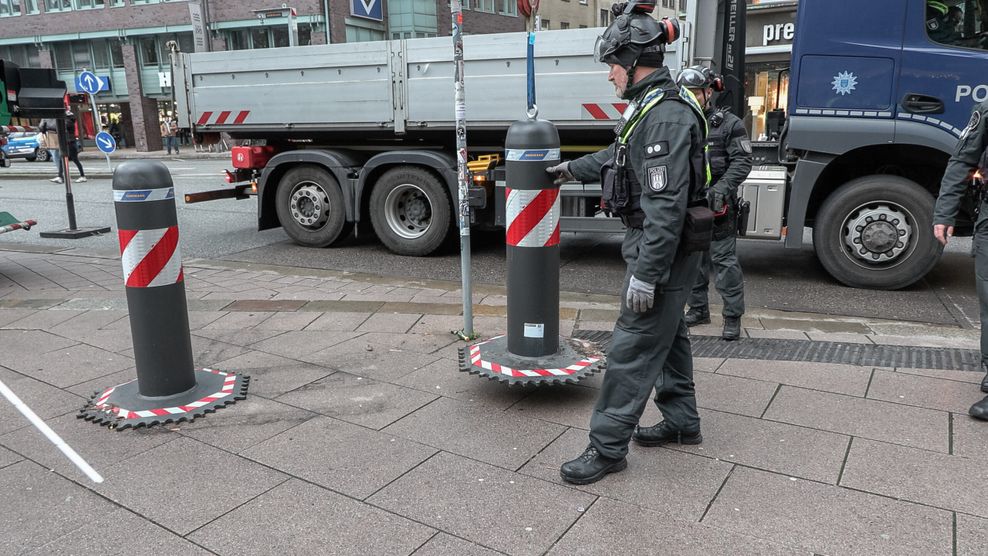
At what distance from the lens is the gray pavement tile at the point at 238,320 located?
224 inches

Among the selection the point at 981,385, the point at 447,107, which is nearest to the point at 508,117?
the point at 447,107

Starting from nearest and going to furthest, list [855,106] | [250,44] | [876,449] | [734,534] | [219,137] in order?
1. [734,534]
2. [876,449]
3. [855,106]
4. [219,137]
5. [250,44]

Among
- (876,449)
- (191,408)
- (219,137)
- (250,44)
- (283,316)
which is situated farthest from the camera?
(250,44)

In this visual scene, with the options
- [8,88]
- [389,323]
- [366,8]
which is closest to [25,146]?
[366,8]

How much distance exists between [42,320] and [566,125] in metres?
4.92

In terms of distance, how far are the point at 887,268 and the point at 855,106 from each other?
4.79 feet

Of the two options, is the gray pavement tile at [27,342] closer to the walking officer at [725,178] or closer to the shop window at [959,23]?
the walking officer at [725,178]

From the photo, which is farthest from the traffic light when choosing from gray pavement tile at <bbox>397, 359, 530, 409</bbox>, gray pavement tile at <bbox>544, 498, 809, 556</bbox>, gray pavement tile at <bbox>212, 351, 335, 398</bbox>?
gray pavement tile at <bbox>544, 498, 809, 556</bbox>

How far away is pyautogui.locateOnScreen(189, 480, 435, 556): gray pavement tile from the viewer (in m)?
2.70

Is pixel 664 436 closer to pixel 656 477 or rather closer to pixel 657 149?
pixel 656 477

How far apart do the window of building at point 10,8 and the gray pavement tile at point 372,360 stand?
49133 millimetres

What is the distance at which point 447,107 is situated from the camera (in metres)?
7.96

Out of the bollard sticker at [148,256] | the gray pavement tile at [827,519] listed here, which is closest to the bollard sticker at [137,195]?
the bollard sticker at [148,256]

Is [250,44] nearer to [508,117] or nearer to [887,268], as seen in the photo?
[508,117]
